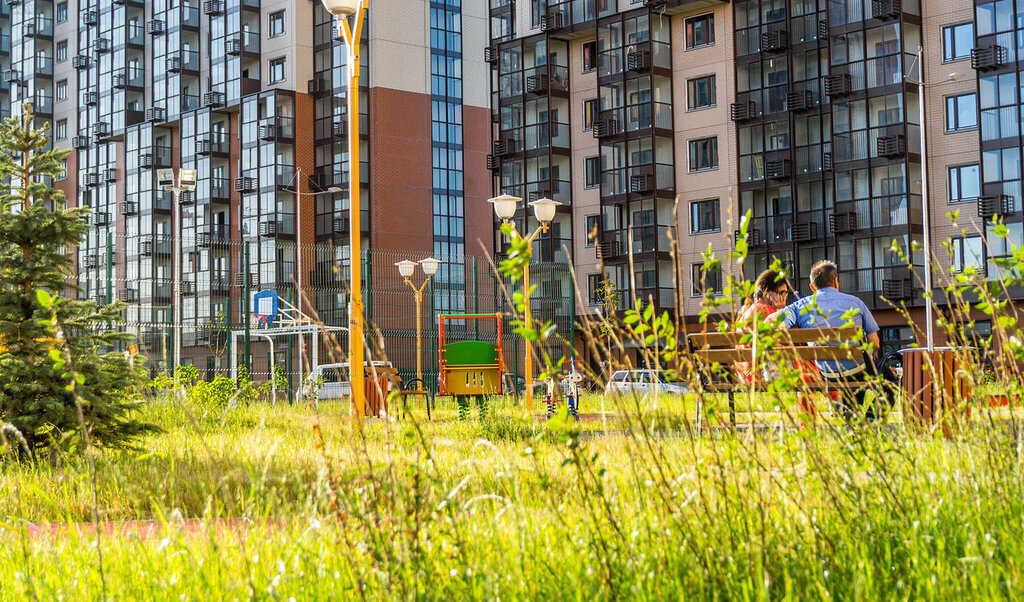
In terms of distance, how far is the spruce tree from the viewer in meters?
9.02

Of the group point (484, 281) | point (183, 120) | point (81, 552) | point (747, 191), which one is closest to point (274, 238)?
point (183, 120)

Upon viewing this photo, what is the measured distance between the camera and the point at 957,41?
139ft

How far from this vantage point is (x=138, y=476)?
8273mm

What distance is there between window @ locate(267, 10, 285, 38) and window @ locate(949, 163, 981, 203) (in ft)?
114

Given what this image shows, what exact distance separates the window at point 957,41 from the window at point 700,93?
9.59 meters

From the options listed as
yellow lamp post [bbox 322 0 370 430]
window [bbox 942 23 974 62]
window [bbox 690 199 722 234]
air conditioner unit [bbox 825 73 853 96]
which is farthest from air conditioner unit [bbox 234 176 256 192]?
yellow lamp post [bbox 322 0 370 430]

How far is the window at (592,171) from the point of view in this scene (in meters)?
52.2


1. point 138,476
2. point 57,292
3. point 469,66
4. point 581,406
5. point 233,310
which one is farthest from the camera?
point 469,66

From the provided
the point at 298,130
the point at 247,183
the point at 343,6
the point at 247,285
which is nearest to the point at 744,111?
the point at 298,130

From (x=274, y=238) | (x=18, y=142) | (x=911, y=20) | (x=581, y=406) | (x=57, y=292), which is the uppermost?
(x=911, y=20)

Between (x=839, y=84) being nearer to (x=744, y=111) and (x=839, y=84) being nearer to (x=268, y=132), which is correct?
(x=744, y=111)

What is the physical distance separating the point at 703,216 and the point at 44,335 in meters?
41.5

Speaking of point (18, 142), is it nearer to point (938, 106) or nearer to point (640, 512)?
point (640, 512)

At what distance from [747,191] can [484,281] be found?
1942 cm
